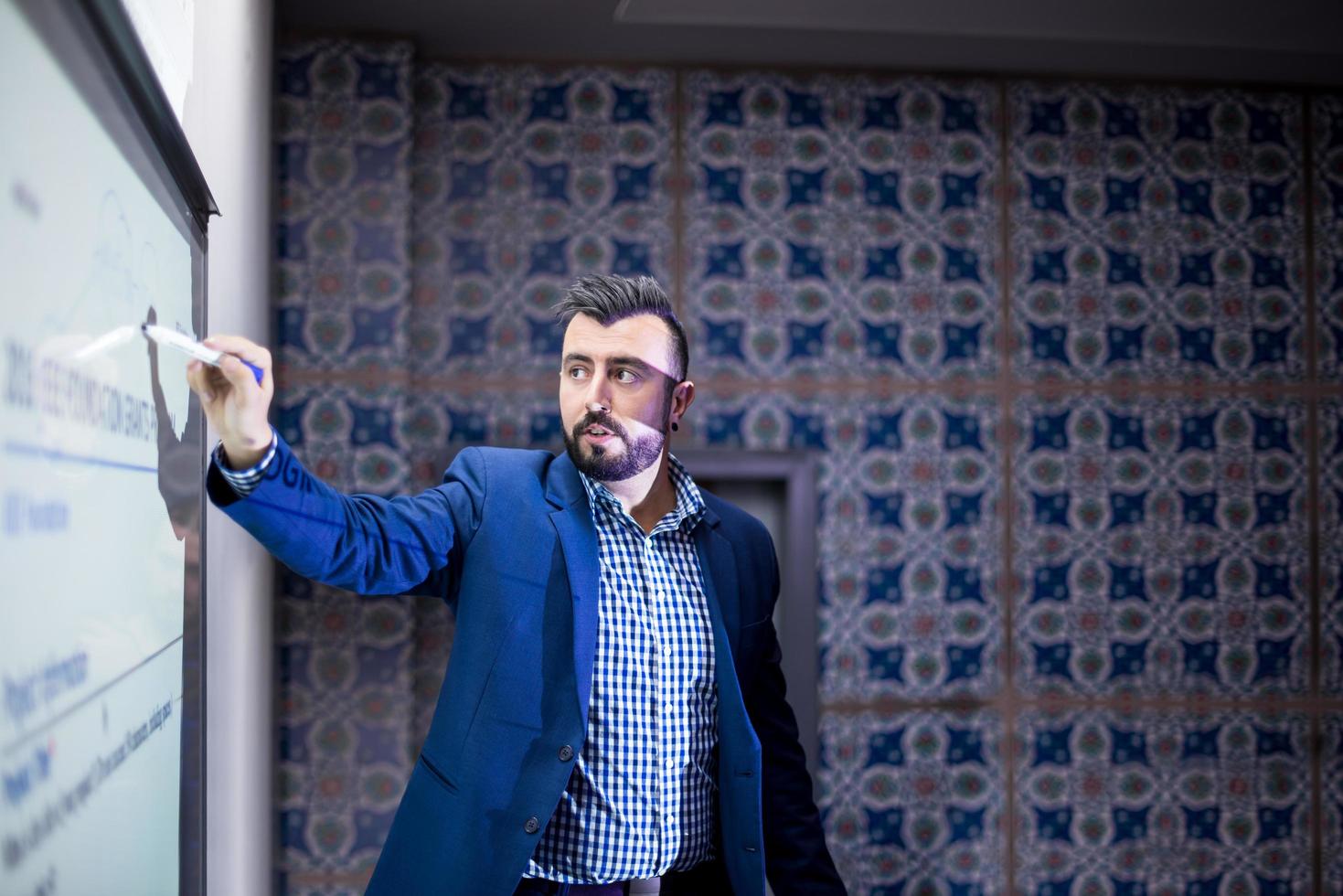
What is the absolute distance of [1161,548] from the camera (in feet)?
11.6

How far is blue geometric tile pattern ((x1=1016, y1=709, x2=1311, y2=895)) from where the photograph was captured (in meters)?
3.46

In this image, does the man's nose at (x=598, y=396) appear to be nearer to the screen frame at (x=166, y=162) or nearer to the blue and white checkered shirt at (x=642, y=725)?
the blue and white checkered shirt at (x=642, y=725)

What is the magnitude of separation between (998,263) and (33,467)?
3179 millimetres

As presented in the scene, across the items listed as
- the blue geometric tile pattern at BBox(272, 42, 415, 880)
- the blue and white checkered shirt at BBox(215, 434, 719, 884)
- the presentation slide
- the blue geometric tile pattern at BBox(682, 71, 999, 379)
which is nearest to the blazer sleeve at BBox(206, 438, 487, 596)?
the presentation slide

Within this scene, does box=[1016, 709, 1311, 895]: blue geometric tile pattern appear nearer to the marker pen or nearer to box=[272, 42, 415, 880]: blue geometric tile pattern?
box=[272, 42, 415, 880]: blue geometric tile pattern

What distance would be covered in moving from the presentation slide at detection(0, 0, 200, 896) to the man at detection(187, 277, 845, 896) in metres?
0.46

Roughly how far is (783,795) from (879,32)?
2130mm

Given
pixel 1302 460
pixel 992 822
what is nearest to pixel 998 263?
pixel 1302 460

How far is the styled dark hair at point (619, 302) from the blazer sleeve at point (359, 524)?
0.96ft

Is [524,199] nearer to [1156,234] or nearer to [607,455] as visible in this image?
[607,455]

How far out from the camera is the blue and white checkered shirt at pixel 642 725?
5.83 feet

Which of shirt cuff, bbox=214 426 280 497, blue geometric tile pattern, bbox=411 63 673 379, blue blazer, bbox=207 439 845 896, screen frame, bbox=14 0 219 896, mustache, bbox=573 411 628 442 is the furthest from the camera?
blue geometric tile pattern, bbox=411 63 673 379

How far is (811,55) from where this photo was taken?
3422mm

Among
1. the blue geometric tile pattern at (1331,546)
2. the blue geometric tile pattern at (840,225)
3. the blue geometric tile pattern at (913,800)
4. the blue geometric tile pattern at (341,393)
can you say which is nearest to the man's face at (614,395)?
the blue geometric tile pattern at (341,393)
